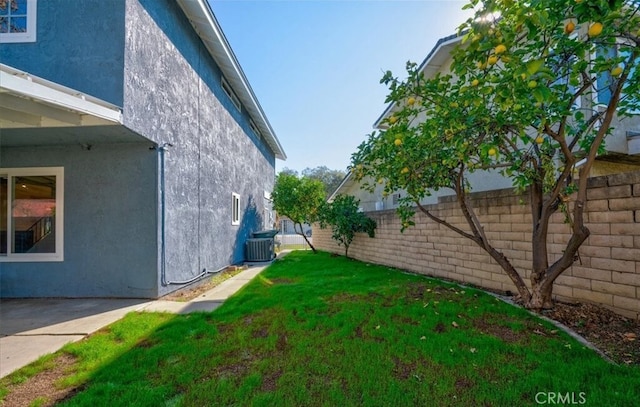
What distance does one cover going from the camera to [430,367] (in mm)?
2953

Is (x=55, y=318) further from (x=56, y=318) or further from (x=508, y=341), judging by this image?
(x=508, y=341)

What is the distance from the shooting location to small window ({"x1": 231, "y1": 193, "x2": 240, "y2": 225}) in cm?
1076

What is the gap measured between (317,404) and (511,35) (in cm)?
346

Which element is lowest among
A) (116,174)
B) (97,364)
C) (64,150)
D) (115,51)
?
(97,364)

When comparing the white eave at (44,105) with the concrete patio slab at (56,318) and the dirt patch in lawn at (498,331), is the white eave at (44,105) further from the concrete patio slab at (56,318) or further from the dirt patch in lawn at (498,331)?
the dirt patch in lawn at (498,331)

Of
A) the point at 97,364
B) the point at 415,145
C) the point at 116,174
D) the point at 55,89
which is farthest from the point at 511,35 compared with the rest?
the point at 116,174

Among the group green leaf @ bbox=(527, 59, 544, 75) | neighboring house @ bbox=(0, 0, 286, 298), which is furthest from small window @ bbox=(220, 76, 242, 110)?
green leaf @ bbox=(527, 59, 544, 75)

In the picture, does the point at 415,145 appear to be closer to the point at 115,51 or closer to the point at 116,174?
the point at 115,51

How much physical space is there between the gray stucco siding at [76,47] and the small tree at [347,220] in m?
8.36

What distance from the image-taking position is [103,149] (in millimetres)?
5832

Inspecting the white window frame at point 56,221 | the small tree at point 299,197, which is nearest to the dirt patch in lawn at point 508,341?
the white window frame at point 56,221

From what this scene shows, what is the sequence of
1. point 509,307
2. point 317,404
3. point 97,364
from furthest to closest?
point 509,307 → point 97,364 → point 317,404
